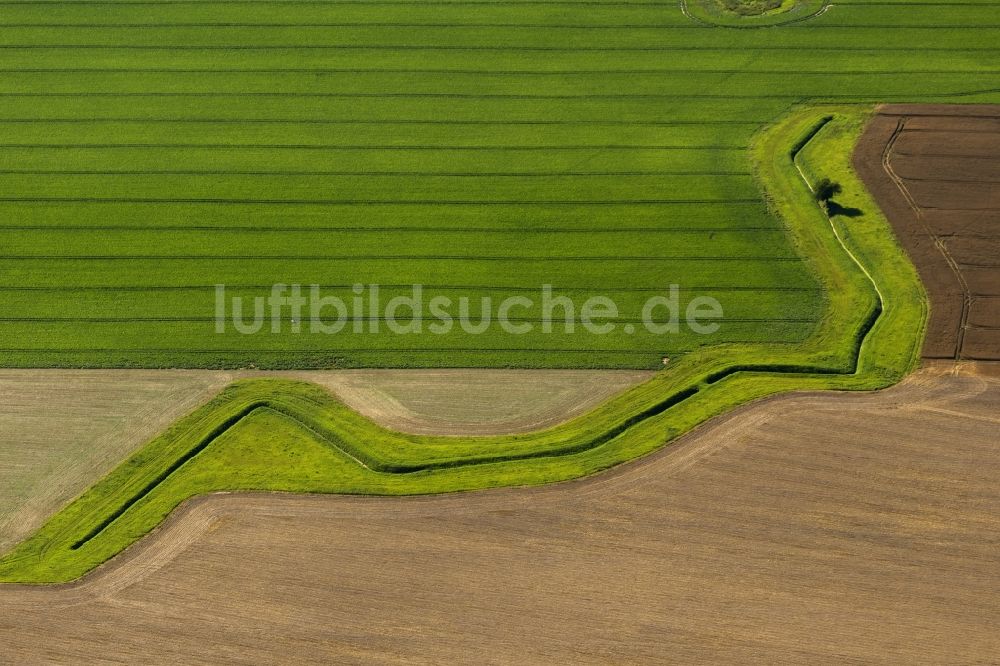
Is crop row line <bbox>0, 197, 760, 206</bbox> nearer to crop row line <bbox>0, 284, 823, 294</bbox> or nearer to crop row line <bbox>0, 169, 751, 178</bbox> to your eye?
crop row line <bbox>0, 169, 751, 178</bbox>

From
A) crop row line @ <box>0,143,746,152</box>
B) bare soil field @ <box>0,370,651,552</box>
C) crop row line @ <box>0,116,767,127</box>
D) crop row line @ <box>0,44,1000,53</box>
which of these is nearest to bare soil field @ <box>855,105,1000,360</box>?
crop row line @ <box>0,44,1000,53</box>

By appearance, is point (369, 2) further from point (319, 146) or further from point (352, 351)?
point (352, 351)

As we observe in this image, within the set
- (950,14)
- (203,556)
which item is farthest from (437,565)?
(950,14)

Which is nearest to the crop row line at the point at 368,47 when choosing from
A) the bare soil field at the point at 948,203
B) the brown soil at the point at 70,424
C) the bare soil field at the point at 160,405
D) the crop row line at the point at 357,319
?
the bare soil field at the point at 948,203

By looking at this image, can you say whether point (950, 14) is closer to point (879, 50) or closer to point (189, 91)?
point (879, 50)

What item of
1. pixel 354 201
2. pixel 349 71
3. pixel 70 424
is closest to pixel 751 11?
pixel 349 71

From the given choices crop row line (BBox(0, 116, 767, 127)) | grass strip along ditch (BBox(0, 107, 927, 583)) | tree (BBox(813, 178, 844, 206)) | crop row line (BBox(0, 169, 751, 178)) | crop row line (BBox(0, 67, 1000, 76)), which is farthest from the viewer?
crop row line (BBox(0, 67, 1000, 76))
